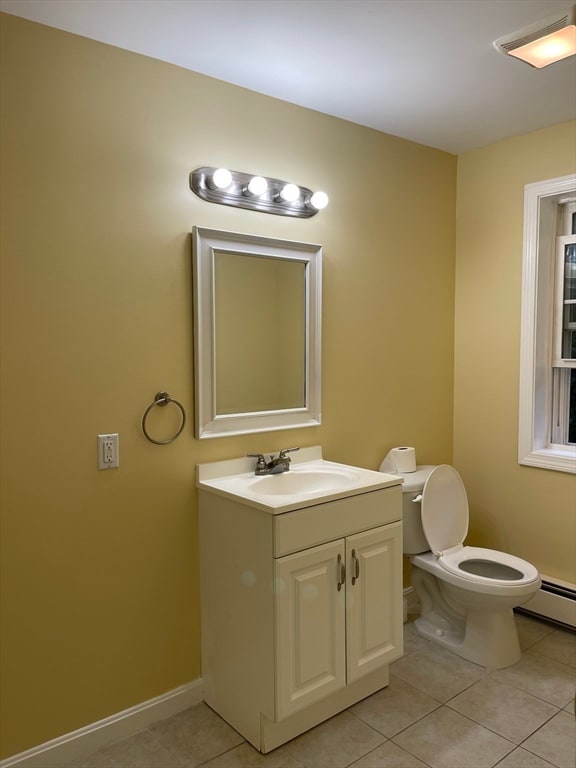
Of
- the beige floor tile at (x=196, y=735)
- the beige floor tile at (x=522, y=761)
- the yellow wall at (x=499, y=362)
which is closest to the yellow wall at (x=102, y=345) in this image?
the beige floor tile at (x=196, y=735)

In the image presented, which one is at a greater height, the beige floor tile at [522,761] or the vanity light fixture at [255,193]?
the vanity light fixture at [255,193]

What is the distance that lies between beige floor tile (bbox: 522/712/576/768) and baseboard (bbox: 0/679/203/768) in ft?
4.14

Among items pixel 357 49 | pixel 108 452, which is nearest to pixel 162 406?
pixel 108 452

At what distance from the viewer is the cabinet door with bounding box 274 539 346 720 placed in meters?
2.00

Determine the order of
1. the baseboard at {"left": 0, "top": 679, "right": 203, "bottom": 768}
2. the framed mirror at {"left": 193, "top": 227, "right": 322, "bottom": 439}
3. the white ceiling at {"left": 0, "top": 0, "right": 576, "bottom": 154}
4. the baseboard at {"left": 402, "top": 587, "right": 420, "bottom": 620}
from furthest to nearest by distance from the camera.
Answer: the baseboard at {"left": 402, "top": 587, "right": 420, "bottom": 620}
the framed mirror at {"left": 193, "top": 227, "right": 322, "bottom": 439}
the baseboard at {"left": 0, "top": 679, "right": 203, "bottom": 768}
the white ceiling at {"left": 0, "top": 0, "right": 576, "bottom": 154}

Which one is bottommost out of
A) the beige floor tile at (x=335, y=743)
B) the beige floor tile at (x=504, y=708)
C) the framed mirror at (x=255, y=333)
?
the beige floor tile at (x=335, y=743)

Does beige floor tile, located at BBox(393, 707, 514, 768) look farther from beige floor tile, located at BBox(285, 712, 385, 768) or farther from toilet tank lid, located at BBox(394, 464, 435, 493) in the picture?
Answer: toilet tank lid, located at BBox(394, 464, 435, 493)

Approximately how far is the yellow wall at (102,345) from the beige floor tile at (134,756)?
0.12 meters

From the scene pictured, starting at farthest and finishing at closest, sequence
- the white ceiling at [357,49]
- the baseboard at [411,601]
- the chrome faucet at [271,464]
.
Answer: the baseboard at [411,601], the chrome faucet at [271,464], the white ceiling at [357,49]

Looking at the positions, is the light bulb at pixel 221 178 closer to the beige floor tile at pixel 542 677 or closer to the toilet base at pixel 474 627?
the toilet base at pixel 474 627

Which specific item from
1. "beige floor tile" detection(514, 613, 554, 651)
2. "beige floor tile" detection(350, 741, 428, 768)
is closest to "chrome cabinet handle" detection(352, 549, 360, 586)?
"beige floor tile" detection(350, 741, 428, 768)

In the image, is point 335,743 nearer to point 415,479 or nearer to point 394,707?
point 394,707

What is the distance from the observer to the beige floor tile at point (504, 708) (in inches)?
85.8

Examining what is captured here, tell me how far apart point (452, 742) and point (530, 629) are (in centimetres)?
102
